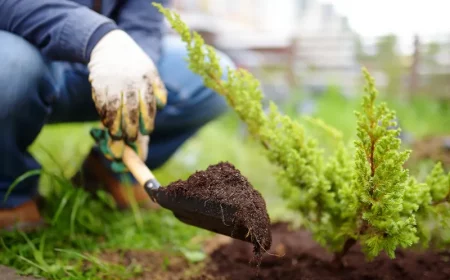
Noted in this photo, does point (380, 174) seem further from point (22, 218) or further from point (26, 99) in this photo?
point (22, 218)

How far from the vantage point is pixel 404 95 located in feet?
21.7

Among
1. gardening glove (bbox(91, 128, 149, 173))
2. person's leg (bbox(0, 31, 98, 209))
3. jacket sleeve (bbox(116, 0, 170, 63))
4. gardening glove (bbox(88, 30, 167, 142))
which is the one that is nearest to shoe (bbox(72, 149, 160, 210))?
person's leg (bbox(0, 31, 98, 209))

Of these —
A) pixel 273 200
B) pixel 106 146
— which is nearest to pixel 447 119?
pixel 273 200

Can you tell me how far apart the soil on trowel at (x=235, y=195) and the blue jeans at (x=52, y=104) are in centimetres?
40

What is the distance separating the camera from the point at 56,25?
1.38 metres

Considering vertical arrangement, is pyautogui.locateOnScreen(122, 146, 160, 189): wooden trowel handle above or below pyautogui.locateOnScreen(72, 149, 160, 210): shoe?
above

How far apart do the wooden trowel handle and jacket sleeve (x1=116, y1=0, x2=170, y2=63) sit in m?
0.58

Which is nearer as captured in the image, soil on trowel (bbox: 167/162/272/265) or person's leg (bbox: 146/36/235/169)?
soil on trowel (bbox: 167/162/272/265)

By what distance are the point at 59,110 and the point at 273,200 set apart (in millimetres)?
1277

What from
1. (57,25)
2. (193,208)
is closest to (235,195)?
(193,208)

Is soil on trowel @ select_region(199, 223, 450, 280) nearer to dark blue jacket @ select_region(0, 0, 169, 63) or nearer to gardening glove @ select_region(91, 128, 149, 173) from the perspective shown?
gardening glove @ select_region(91, 128, 149, 173)

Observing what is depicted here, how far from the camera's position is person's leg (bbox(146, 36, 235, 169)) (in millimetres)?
2047

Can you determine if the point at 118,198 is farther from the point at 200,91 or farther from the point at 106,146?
the point at 106,146

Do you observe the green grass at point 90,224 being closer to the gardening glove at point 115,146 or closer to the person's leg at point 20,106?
the person's leg at point 20,106
